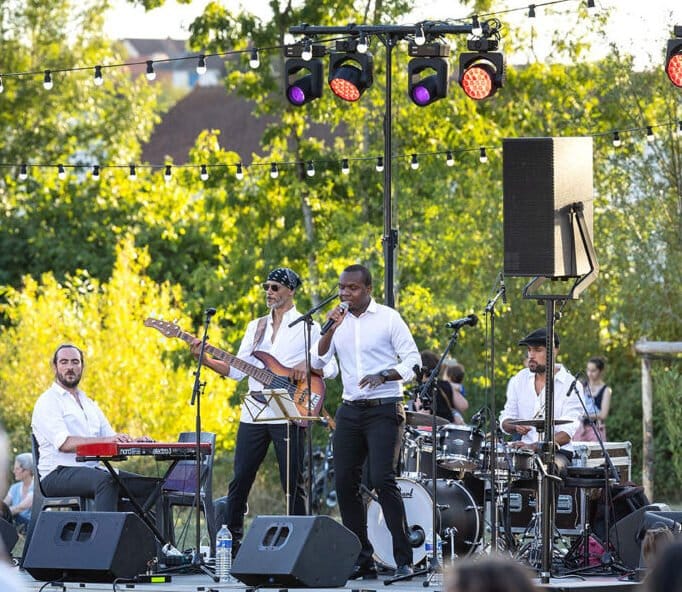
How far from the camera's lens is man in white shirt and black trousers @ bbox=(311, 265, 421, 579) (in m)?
8.70

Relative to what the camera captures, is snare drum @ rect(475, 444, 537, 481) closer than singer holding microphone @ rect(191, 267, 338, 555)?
No

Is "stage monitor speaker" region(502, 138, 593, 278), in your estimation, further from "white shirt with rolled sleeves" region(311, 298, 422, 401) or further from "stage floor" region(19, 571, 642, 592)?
"stage floor" region(19, 571, 642, 592)

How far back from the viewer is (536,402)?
1032 centimetres

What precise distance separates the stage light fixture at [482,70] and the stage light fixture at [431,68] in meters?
0.16

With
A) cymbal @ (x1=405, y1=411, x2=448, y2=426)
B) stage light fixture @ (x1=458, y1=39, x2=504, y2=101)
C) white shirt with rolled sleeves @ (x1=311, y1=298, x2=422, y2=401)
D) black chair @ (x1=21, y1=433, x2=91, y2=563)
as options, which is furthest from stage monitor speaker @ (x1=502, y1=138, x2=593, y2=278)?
black chair @ (x1=21, y1=433, x2=91, y2=563)

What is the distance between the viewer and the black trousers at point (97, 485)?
9219 mm

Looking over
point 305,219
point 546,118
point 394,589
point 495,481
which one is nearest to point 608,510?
point 495,481

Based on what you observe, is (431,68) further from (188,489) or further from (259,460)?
(188,489)

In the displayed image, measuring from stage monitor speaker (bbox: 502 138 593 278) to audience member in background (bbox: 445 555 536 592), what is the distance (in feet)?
18.0

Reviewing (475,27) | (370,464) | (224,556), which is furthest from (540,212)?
(224,556)

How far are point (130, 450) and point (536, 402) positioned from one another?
9.90ft

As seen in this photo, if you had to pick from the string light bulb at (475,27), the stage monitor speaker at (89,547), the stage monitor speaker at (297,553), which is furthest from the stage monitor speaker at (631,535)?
the string light bulb at (475,27)

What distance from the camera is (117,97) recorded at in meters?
36.0

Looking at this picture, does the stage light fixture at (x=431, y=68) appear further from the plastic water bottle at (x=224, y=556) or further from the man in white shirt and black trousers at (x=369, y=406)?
the plastic water bottle at (x=224, y=556)
